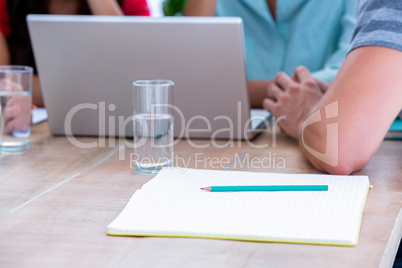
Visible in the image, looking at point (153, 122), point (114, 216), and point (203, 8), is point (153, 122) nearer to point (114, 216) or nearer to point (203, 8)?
point (114, 216)

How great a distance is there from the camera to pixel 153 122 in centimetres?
98

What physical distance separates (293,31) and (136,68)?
2.91 ft

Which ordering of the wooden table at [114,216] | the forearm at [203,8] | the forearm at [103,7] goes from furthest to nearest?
the forearm at [203,8] → the forearm at [103,7] → the wooden table at [114,216]

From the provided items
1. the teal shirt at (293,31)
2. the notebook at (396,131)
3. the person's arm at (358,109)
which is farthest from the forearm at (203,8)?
the person's arm at (358,109)

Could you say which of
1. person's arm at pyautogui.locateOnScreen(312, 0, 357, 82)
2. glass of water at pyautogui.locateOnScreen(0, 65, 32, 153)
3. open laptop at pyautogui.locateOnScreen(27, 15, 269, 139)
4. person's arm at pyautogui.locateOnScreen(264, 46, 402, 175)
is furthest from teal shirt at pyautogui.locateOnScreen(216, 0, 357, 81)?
glass of water at pyautogui.locateOnScreen(0, 65, 32, 153)

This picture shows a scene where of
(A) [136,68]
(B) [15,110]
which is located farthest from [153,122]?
(B) [15,110]

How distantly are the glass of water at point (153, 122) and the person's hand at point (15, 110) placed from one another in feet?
0.89

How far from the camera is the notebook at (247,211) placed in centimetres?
64

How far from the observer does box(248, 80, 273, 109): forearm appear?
155 cm

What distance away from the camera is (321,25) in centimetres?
187

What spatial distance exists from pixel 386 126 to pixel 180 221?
1.50 feet

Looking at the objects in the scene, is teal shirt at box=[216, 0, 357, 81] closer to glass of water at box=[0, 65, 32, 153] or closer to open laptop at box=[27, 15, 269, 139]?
open laptop at box=[27, 15, 269, 139]

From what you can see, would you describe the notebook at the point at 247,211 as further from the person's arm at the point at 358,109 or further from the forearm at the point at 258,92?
the forearm at the point at 258,92

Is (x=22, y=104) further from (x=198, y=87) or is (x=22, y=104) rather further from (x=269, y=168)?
(x=269, y=168)
